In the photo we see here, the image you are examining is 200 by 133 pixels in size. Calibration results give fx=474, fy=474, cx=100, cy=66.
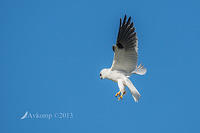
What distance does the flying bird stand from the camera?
10.7 metres

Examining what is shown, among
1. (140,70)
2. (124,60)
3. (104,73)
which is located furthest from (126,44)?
(140,70)

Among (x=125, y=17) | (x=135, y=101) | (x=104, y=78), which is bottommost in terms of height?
(x=135, y=101)

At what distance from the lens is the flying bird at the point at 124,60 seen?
10695 millimetres

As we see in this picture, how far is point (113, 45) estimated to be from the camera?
10.8m

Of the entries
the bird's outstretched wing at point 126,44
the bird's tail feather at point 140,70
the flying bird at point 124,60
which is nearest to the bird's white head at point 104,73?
the flying bird at point 124,60

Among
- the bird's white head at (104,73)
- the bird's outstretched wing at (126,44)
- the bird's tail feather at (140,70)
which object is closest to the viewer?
the bird's outstretched wing at (126,44)

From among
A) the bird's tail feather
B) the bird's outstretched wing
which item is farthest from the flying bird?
the bird's tail feather

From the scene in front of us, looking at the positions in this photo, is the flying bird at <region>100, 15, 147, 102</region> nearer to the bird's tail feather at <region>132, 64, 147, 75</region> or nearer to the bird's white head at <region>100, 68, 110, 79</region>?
the bird's white head at <region>100, 68, 110, 79</region>

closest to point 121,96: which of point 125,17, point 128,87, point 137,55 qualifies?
point 128,87

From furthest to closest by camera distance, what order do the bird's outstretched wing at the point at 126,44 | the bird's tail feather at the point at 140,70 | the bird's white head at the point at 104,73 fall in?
the bird's tail feather at the point at 140,70 < the bird's white head at the point at 104,73 < the bird's outstretched wing at the point at 126,44

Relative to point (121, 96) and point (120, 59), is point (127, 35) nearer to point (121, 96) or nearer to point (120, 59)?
point (120, 59)

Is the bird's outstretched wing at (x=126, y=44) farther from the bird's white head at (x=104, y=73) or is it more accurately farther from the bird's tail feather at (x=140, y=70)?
the bird's tail feather at (x=140, y=70)

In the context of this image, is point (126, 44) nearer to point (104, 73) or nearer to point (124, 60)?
point (124, 60)

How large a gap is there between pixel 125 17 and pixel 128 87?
1.62 meters
